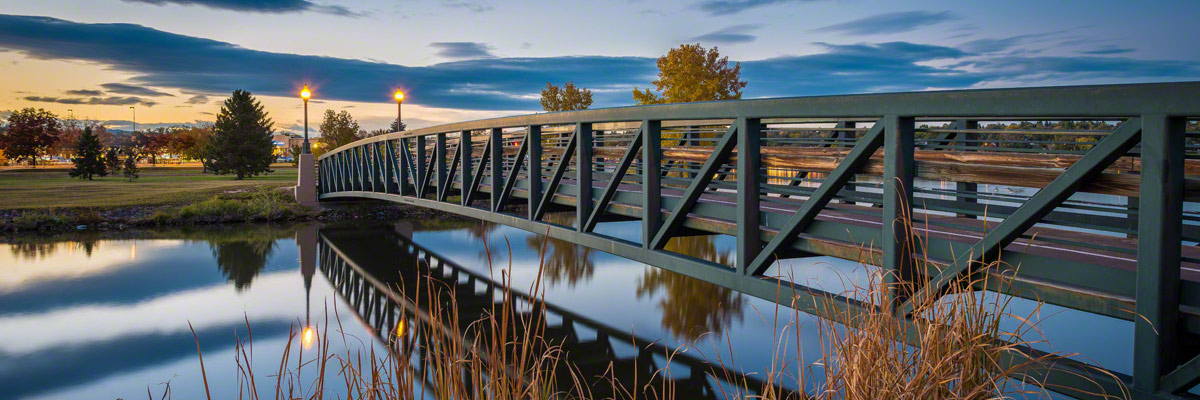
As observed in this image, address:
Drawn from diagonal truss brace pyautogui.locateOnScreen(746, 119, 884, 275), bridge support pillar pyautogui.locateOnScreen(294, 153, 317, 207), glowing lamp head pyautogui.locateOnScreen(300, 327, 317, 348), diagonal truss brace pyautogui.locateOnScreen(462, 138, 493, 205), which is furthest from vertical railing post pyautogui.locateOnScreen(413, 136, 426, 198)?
bridge support pillar pyautogui.locateOnScreen(294, 153, 317, 207)

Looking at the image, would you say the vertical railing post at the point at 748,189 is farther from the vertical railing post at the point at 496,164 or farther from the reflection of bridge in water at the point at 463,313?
the vertical railing post at the point at 496,164

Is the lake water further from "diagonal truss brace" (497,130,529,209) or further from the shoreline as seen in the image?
"diagonal truss brace" (497,130,529,209)

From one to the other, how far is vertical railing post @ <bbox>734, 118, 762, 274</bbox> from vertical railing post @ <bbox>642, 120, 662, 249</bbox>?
1.33 m

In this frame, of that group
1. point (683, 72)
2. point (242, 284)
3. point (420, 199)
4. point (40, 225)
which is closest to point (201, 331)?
point (242, 284)

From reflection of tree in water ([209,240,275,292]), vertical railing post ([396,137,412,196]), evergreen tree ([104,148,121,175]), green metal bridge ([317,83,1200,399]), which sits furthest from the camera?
evergreen tree ([104,148,121,175])

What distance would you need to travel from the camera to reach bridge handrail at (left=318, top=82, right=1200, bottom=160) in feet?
11.4

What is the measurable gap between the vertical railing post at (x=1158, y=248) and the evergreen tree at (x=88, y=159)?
Result: 48406 millimetres

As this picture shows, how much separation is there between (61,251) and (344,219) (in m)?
8.67

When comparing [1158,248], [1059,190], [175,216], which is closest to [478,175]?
[1059,190]

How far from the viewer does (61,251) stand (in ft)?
62.3

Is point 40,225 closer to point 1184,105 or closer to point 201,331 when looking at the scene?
point 201,331

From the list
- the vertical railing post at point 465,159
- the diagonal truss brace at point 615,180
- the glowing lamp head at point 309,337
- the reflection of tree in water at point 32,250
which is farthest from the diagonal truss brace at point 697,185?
the reflection of tree in water at point 32,250

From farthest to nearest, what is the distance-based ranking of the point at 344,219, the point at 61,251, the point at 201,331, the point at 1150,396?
the point at 344,219
the point at 61,251
the point at 201,331
the point at 1150,396

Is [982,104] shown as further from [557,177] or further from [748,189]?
[557,177]
